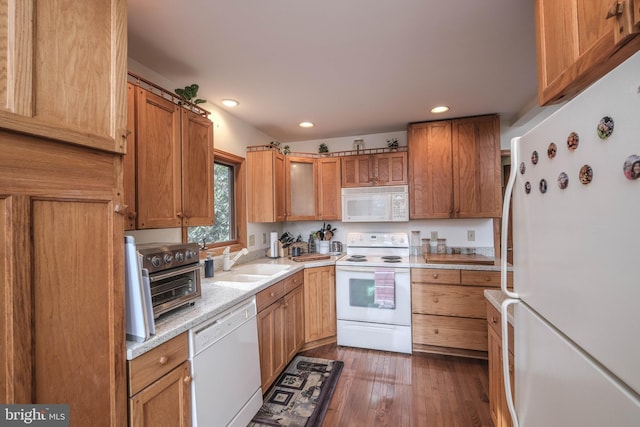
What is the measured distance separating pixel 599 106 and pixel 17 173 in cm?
146

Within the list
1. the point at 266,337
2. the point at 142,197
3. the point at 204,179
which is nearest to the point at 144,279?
the point at 142,197

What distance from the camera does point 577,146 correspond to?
0.68 meters

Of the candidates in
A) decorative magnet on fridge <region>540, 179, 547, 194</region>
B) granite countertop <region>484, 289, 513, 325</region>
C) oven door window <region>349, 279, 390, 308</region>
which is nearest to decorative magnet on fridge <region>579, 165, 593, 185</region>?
decorative magnet on fridge <region>540, 179, 547, 194</region>

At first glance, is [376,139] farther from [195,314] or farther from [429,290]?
[195,314]

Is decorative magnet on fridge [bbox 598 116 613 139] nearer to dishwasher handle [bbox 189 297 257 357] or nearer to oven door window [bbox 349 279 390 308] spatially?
dishwasher handle [bbox 189 297 257 357]

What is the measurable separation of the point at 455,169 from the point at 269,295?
2.36 metres

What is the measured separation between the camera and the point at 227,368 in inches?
63.1

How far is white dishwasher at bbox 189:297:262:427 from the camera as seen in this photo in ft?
4.58

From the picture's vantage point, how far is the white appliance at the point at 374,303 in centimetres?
278

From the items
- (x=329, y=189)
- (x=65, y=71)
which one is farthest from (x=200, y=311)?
(x=329, y=189)

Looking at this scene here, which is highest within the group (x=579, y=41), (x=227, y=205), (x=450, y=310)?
(x=579, y=41)

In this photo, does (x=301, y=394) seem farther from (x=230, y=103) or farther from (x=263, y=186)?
(x=230, y=103)
